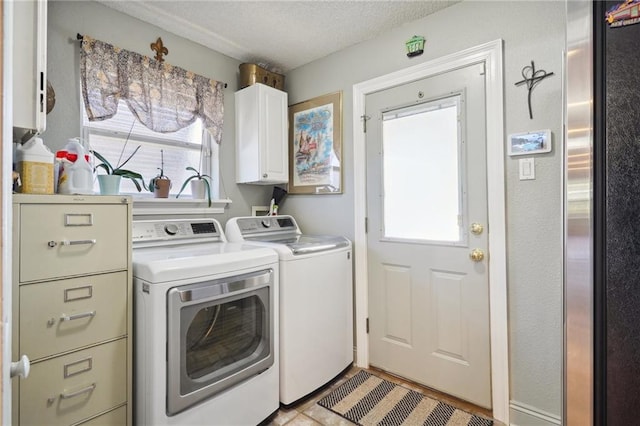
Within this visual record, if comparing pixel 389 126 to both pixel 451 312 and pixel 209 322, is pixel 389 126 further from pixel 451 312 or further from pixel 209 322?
pixel 209 322

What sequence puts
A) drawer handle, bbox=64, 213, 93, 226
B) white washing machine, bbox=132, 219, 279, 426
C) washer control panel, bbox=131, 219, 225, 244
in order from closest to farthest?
drawer handle, bbox=64, 213, 93, 226, white washing machine, bbox=132, 219, 279, 426, washer control panel, bbox=131, 219, 225, 244

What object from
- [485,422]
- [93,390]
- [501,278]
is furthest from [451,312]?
[93,390]

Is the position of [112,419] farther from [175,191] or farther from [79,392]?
[175,191]

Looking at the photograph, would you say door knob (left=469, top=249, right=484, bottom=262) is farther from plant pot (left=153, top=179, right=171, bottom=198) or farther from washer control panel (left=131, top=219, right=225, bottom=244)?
plant pot (left=153, top=179, right=171, bottom=198)

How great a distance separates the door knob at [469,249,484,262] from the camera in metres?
1.85

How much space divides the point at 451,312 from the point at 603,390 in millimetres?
1231

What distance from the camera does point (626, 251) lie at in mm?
754

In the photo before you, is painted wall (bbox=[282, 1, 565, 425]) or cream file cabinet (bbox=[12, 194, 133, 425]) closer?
cream file cabinet (bbox=[12, 194, 133, 425])

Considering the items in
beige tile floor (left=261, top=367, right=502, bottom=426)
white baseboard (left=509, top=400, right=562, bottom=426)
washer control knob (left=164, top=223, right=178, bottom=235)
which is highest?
washer control knob (left=164, top=223, right=178, bottom=235)

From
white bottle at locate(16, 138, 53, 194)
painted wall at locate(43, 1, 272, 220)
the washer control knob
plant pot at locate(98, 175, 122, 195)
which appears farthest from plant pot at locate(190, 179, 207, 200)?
white bottle at locate(16, 138, 53, 194)

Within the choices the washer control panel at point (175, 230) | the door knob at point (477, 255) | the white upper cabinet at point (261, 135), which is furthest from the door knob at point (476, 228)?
the washer control panel at point (175, 230)

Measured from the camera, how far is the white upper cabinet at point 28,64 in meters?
1.16

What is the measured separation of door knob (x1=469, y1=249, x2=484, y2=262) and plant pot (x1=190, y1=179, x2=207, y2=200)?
1965 millimetres

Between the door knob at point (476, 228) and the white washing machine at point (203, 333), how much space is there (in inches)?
47.1
